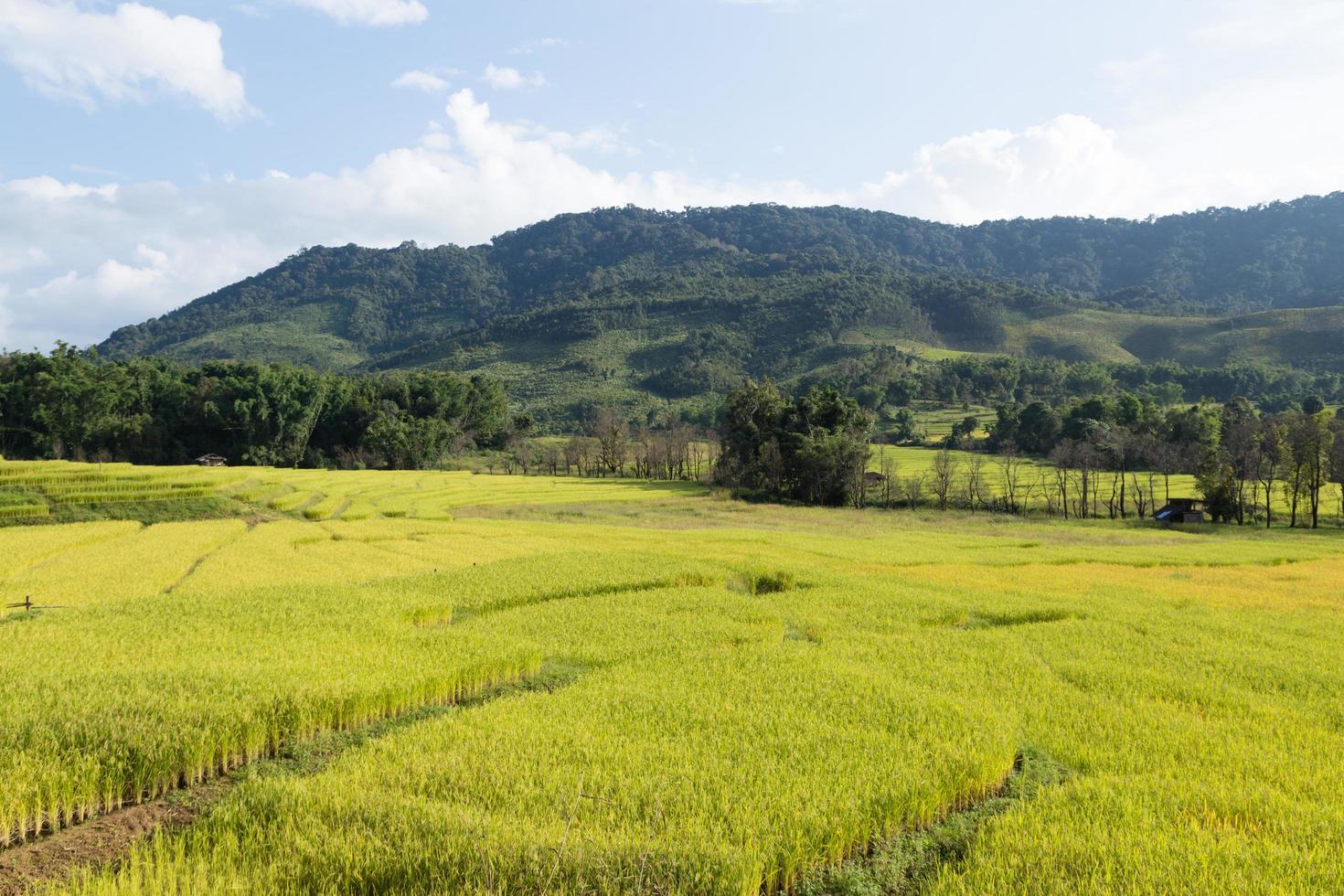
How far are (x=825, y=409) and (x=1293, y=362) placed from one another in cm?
14301

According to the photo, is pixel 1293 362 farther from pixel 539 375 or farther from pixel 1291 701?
pixel 1291 701

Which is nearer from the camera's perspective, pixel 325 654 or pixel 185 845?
pixel 185 845

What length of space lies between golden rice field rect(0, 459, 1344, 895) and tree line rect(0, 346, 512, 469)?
62.0m

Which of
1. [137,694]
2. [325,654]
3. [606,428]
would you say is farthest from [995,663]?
[606,428]

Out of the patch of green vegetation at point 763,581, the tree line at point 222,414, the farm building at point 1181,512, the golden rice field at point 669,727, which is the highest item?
the tree line at point 222,414

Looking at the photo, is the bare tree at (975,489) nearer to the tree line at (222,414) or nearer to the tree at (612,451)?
the tree at (612,451)

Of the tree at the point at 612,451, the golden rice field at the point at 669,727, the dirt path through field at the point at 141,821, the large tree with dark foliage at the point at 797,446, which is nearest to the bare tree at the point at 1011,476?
the large tree with dark foliage at the point at 797,446

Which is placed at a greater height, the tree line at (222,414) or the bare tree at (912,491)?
the tree line at (222,414)

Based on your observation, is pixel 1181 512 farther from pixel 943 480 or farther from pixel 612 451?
pixel 612 451

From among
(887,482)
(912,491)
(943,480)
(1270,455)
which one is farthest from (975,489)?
(1270,455)

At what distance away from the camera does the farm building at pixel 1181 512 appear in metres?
58.8

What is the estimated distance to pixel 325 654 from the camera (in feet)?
38.0

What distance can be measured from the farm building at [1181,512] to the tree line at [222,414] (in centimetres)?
8029

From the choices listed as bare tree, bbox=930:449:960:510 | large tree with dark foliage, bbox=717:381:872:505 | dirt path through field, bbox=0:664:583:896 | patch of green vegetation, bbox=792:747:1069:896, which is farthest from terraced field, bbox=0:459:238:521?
bare tree, bbox=930:449:960:510
